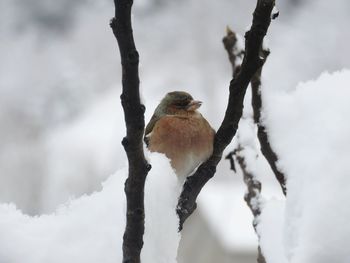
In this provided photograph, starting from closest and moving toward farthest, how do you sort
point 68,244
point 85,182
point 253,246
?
point 68,244, point 85,182, point 253,246

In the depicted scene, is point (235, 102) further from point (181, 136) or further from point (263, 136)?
point (181, 136)

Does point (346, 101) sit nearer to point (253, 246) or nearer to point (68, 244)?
point (68, 244)

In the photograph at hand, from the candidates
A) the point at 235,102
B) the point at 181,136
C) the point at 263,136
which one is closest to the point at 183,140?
the point at 181,136

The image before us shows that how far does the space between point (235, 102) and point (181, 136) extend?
2.17 feet

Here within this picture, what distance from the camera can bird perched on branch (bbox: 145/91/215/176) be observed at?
1.55m

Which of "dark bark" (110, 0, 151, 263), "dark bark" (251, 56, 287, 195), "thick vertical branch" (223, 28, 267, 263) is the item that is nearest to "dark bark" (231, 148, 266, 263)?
"thick vertical branch" (223, 28, 267, 263)

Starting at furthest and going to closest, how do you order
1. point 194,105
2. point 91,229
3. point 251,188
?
point 194,105, point 251,188, point 91,229

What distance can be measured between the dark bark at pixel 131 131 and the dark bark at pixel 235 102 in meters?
0.19

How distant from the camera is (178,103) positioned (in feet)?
6.87

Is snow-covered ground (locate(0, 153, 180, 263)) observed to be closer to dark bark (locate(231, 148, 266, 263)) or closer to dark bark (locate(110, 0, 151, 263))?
dark bark (locate(110, 0, 151, 263))

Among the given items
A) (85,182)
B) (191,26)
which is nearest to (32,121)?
(85,182)

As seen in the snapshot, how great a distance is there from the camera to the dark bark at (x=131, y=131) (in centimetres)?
82

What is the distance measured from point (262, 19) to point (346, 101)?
304 millimetres

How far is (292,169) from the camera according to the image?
47.4 inches
